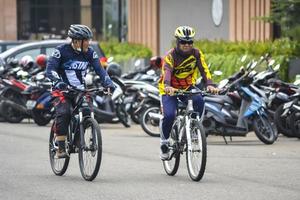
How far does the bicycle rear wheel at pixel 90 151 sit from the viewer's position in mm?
12516

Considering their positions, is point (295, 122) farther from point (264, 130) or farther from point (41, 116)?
point (41, 116)

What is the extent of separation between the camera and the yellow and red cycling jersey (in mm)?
13273

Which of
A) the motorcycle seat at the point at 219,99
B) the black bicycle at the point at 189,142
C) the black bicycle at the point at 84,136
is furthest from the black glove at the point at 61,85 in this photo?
the motorcycle seat at the point at 219,99

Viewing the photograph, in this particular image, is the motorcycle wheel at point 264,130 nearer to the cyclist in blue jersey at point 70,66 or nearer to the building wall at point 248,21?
the cyclist in blue jersey at point 70,66

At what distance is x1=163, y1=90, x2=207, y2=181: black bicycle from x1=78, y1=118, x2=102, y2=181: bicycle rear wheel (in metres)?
1.03

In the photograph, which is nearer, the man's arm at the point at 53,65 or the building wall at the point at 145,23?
the man's arm at the point at 53,65

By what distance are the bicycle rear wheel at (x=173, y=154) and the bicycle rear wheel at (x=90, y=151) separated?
1.06 metres

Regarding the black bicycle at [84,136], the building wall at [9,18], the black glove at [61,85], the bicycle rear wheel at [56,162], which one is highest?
the black glove at [61,85]

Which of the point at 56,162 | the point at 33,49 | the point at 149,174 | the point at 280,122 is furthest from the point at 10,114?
the point at 149,174

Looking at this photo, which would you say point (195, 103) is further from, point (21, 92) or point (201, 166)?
point (21, 92)

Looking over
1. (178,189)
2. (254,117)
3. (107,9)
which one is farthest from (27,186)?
(107,9)

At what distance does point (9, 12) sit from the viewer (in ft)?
160

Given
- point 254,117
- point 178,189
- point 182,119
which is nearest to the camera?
point 178,189

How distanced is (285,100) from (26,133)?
4690mm
